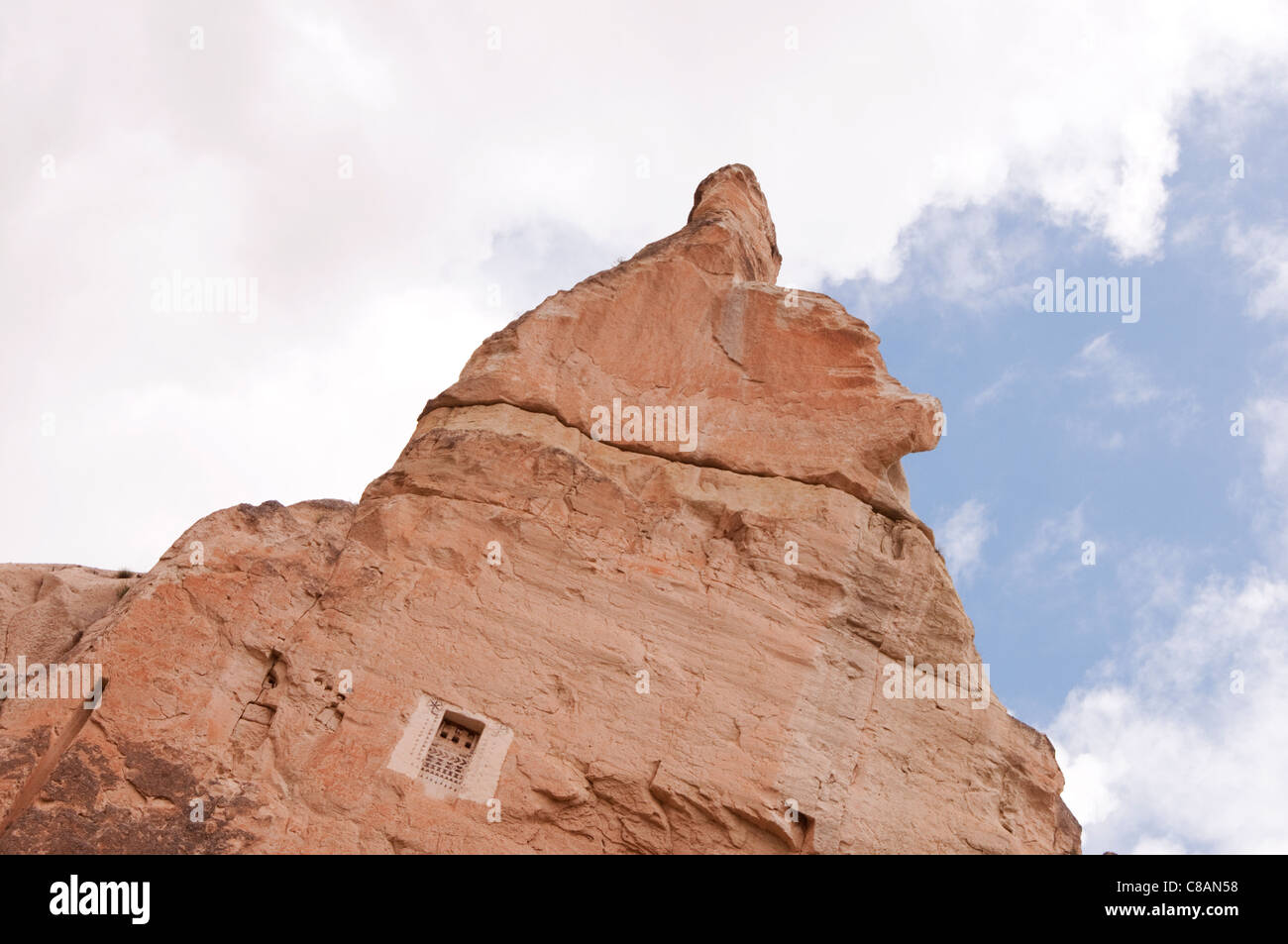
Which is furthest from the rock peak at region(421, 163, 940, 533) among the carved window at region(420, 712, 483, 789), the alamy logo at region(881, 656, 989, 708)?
the carved window at region(420, 712, 483, 789)

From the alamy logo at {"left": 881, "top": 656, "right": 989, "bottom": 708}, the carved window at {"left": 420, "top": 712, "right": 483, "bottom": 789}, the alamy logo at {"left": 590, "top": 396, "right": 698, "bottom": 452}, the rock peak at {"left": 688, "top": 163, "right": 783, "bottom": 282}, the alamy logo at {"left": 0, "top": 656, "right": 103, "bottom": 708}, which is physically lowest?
the carved window at {"left": 420, "top": 712, "right": 483, "bottom": 789}

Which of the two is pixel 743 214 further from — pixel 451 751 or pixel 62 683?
pixel 62 683

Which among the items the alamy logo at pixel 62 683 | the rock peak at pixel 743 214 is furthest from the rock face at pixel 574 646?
the rock peak at pixel 743 214

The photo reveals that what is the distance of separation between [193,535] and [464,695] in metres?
4.30

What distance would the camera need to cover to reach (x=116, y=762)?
44.3ft

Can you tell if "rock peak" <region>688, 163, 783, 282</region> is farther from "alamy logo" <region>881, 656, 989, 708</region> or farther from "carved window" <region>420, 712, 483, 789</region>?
"carved window" <region>420, 712, 483, 789</region>

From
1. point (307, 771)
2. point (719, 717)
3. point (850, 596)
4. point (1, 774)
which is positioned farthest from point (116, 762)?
point (850, 596)

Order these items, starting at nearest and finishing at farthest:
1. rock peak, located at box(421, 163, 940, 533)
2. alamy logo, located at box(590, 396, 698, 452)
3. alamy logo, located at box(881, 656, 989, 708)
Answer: alamy logo, located at box(881, 656, 989, 708) → rock peak, located at box(421, 163, 940, 533) → alamy logo, located at box(590, 396, 698, 452)

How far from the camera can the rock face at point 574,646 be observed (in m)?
14.1

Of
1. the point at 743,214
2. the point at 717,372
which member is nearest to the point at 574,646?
the point at 717,372
